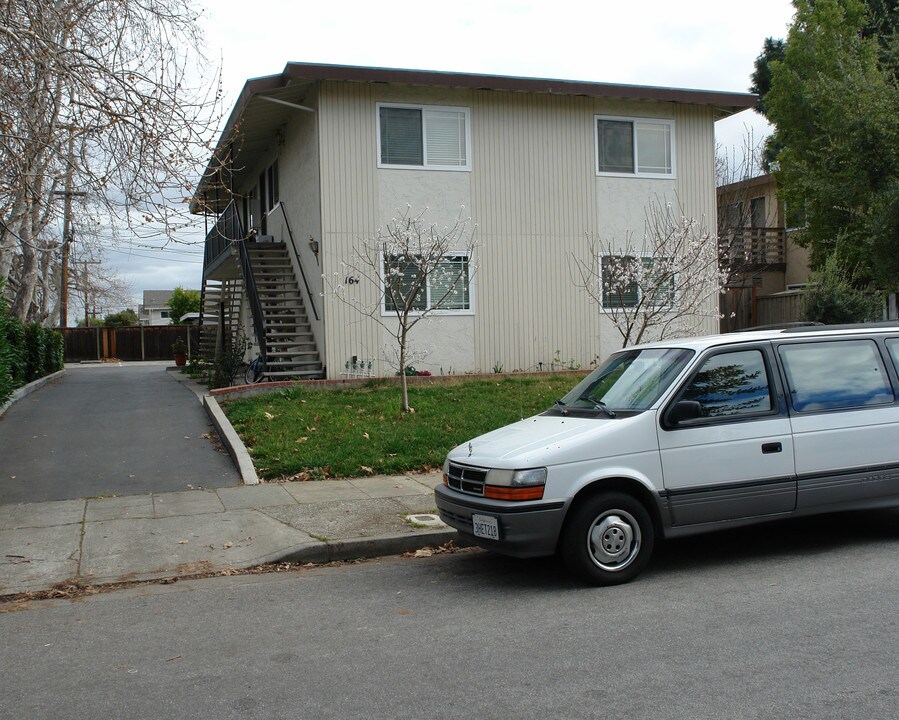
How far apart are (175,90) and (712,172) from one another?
44.1ft

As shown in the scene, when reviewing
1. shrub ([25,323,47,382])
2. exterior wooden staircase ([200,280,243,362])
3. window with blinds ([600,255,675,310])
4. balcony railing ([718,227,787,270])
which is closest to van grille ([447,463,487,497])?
window with blinds ([600,255,675,310])

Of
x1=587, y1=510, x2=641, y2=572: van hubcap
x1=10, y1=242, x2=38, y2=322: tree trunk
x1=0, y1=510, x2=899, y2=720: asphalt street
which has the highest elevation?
x1=10, y1=242, x2=38, y2=322: tree trunk

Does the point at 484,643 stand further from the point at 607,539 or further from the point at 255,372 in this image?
the point at 255,372

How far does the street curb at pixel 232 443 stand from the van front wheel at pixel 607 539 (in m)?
5.18

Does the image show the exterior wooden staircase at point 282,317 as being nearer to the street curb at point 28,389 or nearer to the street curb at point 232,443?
the street curb at point 232,443

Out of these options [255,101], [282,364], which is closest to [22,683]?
[282,364]

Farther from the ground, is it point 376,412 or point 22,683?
point 376,412

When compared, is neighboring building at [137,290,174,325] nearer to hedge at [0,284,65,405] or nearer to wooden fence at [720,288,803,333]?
hedge at [0,284,65,405]

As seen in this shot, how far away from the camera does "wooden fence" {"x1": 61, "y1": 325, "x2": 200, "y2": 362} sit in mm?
44250

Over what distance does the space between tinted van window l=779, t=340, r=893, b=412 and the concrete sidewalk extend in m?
3.27

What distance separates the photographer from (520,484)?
241 inches

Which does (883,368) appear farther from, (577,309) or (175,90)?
(577,309)

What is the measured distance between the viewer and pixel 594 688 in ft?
14.4

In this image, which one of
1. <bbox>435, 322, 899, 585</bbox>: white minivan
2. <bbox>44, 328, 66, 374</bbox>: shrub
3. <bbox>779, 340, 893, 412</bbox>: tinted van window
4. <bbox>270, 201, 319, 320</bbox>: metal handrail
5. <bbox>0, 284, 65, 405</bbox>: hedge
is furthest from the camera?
<bbox>44, 328, 66, 374</bbox>: shrub
